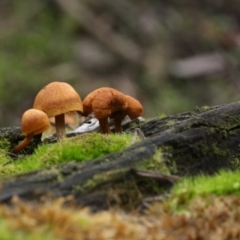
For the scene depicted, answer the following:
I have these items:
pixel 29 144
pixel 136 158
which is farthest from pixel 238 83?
pixel 136 158

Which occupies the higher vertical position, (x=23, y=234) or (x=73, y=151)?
(x=73, y=151)

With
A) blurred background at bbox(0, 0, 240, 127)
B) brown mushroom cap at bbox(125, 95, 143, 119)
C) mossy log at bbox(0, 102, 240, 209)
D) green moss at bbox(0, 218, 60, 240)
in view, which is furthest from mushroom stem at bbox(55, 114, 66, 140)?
blurred background at bbox(0, 0, 240, 127)

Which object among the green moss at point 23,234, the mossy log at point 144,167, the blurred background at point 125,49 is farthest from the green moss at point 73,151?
the blurred background at point 125,49

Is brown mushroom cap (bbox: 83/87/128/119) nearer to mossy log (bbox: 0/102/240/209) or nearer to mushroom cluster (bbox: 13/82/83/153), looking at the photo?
mushroom cluster (bbox: 13/82/83/153)

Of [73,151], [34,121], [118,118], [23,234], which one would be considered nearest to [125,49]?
[118,118]

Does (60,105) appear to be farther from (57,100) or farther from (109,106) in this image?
(109,106)

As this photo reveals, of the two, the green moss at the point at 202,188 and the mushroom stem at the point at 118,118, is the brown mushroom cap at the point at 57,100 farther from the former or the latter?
the green moss at the point at 202,188

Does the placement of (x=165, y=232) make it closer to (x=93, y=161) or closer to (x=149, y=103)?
(x=93, y=161)
